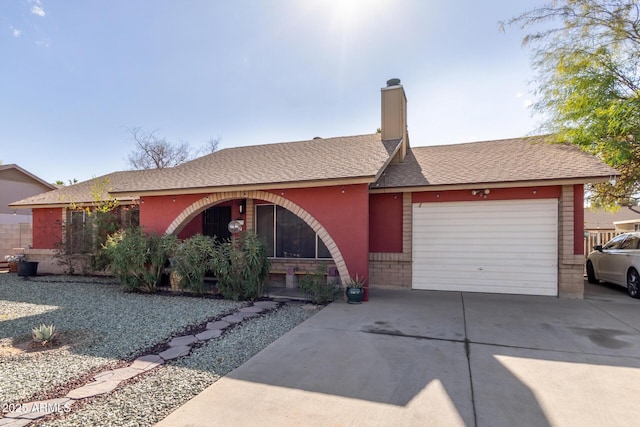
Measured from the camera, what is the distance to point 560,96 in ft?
32.5

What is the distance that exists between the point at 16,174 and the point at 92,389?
2313 centimetres

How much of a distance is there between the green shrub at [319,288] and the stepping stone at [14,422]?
5200 millimetres

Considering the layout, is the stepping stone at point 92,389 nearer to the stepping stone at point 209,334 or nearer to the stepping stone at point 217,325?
the stepping stone at point 209,334

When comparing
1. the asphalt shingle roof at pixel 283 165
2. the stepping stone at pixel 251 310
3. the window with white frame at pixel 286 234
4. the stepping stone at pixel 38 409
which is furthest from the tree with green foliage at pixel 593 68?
the stepping stone at pixel 38 409

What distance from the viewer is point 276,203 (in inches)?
338

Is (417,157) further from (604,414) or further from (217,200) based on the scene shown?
(604,414)

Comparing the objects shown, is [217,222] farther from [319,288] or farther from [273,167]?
[319,288]

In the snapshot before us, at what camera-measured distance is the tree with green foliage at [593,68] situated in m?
8.80

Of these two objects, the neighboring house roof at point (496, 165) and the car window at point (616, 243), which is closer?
the neighboring house roof at point (496, 165)

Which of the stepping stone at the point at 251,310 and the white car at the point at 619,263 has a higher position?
the white car at the point at 619,263

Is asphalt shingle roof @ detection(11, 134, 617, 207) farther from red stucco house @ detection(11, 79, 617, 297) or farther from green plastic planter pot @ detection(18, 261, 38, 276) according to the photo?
green plastic planter pot @ detection(18, 261, 38, 276)

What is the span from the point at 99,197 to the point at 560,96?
51.1 feet

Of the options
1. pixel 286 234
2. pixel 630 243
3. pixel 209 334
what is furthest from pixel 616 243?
pixel 209 334

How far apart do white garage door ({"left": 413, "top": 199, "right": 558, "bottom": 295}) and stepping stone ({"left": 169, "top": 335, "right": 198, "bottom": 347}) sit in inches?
237
